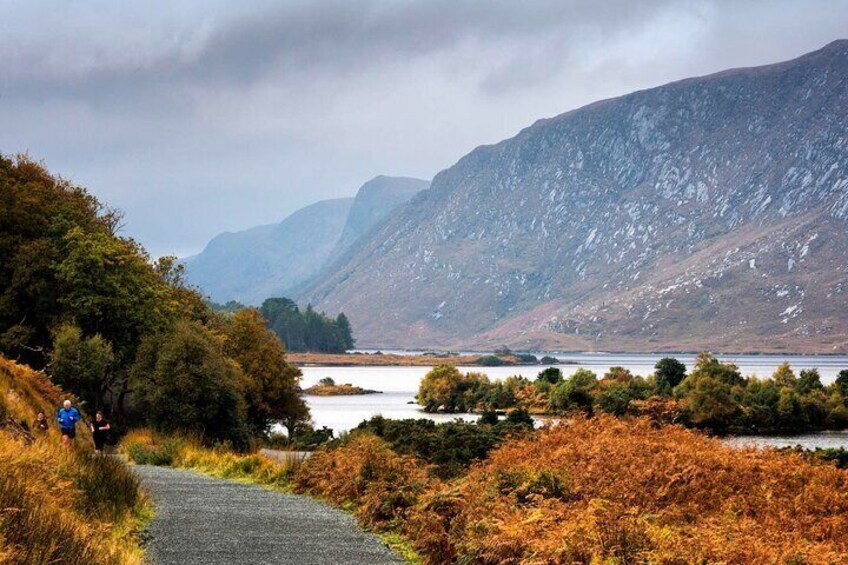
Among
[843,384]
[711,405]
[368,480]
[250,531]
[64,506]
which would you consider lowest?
[843,384]

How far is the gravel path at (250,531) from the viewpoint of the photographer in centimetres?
1852

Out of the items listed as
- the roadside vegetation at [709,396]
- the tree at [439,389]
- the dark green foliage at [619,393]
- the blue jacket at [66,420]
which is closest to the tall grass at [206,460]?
the blue jacket at [66,420]

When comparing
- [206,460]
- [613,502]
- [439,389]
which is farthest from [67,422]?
[439,389]

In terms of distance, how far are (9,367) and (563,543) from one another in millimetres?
27104

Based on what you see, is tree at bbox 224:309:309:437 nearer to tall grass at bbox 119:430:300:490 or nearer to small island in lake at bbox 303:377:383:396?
tall grass at bbox 119:430:300:490

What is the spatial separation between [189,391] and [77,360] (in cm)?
664

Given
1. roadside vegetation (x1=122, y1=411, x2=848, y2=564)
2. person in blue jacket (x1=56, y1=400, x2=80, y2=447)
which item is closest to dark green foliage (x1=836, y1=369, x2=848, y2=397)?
roadside vegetation (x1=122, y1=411, x2=848, y2=564)

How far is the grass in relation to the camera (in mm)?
13531

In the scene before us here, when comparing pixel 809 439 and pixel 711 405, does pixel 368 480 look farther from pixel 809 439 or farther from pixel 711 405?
pixel 711 405

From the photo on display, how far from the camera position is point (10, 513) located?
13703 millimetres

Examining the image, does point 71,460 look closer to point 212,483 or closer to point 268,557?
point 268,557

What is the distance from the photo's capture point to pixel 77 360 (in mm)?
54812

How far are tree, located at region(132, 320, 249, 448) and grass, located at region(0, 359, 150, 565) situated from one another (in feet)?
80.1

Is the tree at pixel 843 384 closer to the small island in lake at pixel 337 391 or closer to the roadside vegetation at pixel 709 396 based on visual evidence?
the roadside vegetation at pixel 709 396
